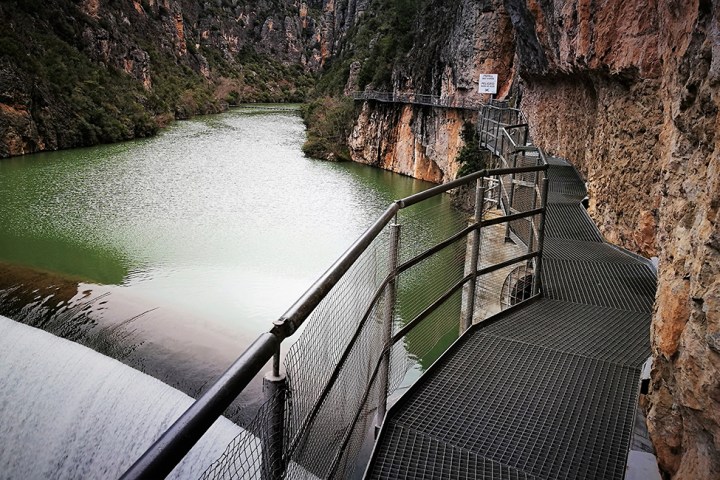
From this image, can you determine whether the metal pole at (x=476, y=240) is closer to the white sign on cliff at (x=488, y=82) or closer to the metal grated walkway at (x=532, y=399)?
the metal grated walkway at (x=532, y=399)

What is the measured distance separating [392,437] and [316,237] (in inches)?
621

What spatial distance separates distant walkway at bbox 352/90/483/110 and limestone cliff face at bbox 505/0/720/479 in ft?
42.7

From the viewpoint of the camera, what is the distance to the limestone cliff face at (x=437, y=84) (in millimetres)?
28266

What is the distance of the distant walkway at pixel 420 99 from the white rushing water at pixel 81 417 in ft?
64.0

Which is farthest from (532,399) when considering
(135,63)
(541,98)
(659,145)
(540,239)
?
(135,63)

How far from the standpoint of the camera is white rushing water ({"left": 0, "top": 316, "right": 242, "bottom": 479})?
8233mm

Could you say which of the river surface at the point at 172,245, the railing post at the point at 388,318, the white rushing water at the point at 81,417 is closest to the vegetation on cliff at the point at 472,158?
the river surface at the point at 172,245

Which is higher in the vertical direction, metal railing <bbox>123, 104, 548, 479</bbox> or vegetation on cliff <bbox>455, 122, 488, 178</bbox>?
metal railing <bbox>123, 104, 548, 479</bbox>

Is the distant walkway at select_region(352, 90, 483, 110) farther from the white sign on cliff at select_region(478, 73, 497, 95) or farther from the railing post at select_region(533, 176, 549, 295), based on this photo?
the railing post at select_region(533, 176, 549, 295)

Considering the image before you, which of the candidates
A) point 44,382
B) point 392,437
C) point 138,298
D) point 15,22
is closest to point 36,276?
point 138,298

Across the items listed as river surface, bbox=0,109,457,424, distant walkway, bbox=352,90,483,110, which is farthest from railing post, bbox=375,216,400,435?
distant walkway, bbox=352,90,483,110

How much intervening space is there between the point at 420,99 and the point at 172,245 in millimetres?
20631

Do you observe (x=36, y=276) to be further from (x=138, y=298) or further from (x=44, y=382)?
(x=44, y=382)

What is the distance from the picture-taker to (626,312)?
14.6 feet
